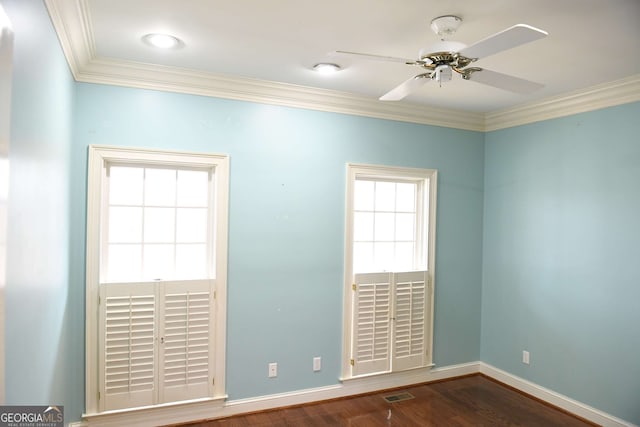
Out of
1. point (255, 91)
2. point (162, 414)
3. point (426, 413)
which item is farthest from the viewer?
point (426, 413)

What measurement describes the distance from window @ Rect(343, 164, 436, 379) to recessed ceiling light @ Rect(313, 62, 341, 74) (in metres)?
0.86

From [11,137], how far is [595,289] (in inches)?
143

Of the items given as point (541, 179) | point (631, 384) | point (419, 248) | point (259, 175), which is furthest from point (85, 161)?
point (631, 384)

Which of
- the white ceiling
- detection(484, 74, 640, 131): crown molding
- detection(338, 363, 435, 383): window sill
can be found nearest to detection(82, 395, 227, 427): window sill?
detection(338, 363, 435, 383): window sill

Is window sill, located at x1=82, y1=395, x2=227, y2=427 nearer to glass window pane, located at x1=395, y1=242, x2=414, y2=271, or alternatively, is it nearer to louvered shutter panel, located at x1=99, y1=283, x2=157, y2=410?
louvered shutter panel, located at x1=99, y1=283, x2=157, y2=410

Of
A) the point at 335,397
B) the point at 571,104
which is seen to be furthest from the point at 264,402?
the point at 571,104

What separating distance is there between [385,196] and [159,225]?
1.93 meters

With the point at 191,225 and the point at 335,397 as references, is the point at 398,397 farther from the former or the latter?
the point at 191,225

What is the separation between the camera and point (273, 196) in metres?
3.12

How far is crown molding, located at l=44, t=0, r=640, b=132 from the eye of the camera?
2.16 meters

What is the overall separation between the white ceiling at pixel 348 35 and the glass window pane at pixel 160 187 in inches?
29.5

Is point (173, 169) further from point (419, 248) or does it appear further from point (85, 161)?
point (419, 248)

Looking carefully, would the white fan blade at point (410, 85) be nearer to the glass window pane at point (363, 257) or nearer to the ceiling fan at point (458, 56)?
the ceiling fan at point (458, 56)

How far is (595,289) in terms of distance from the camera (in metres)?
3.06
